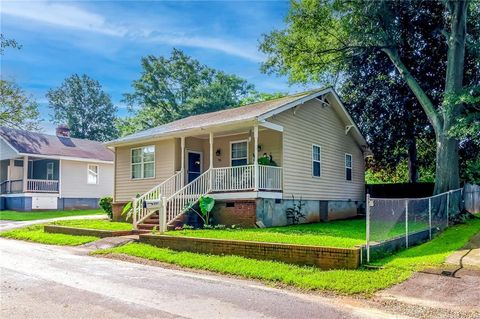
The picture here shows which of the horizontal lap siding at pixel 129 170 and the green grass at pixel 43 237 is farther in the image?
the horizontal lap siding at pixel 129 170

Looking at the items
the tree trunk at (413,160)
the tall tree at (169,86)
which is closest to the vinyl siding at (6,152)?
the tall tree at (169,86)

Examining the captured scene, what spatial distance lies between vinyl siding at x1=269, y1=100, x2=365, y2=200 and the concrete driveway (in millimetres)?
8676

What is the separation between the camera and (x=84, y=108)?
197 ft

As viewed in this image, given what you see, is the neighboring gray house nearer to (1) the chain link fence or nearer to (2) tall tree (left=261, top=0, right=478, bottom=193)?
(2) tall tree (left=261, top=0, right=478, bottom=193)

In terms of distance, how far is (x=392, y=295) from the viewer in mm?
6879

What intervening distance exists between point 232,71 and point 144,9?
31680 millimetres

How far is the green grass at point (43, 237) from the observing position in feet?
44.3

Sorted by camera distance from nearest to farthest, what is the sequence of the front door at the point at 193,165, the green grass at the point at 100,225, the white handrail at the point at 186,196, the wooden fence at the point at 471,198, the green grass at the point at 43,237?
the green grass at the point at 43,237
the white handrail at the point at 186,196
the green grass at the point at 100,225
the wooden fence at the point at 471,198
the front door at the point at 193,165

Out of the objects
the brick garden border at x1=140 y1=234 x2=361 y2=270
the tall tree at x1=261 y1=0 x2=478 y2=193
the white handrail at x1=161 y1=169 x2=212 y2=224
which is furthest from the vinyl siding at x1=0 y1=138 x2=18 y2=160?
the brick garden border at x1=140 y1=234 x2=361 y2=270

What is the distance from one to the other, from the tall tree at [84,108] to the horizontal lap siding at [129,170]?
135 ft

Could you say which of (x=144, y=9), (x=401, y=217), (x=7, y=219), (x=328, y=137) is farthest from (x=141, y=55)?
(x=401, y=217)

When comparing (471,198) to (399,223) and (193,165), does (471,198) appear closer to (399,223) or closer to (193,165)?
(399,223)

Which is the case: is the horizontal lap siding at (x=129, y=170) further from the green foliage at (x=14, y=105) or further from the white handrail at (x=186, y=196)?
the green foliage at (x=14, y=105)

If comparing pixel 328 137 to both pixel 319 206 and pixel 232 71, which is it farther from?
pixel 232 71
